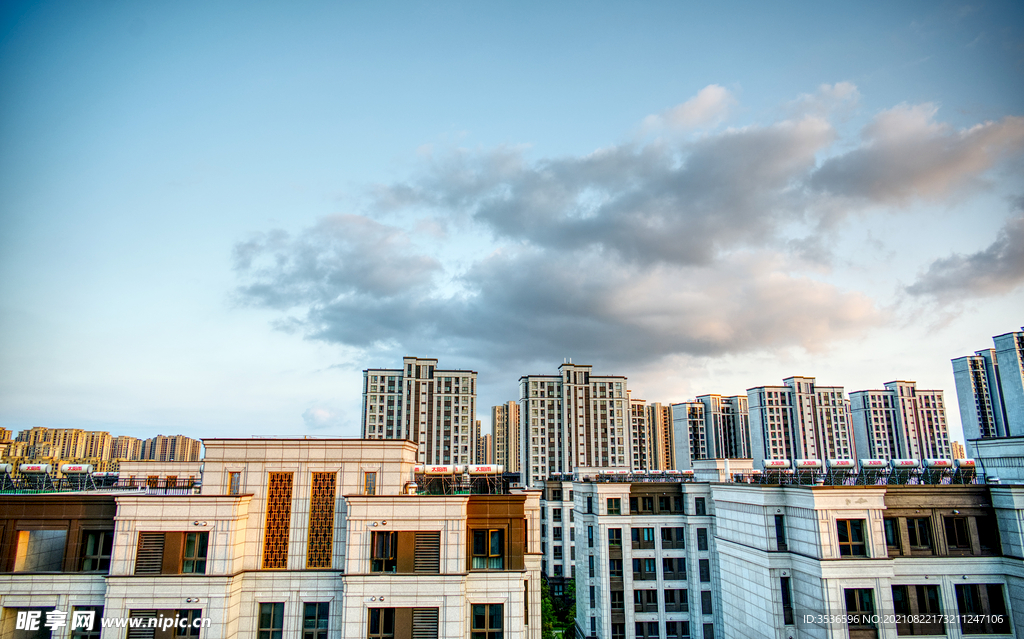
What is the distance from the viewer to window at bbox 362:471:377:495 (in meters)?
28.0

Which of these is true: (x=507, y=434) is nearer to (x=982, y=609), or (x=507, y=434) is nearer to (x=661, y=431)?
(x=661, y=431)

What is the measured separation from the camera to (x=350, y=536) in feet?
84.7

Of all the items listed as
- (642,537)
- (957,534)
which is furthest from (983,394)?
(957,534)

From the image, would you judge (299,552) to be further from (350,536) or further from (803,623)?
(803,623)

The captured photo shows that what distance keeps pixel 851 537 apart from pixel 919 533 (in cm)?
467

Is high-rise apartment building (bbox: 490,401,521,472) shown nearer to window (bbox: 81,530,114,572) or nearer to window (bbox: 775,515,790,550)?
window (bbox: 775,515,790,550)

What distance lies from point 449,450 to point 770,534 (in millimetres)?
85784

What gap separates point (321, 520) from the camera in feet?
90.5

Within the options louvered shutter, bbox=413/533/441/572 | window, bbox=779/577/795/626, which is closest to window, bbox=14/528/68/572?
louvered shutter, bbox=413/533/441/572

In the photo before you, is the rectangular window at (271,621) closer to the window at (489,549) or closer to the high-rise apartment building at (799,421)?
the window at (489,549)

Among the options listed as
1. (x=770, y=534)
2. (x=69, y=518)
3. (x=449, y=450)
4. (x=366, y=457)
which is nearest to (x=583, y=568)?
(x=770, y=534)

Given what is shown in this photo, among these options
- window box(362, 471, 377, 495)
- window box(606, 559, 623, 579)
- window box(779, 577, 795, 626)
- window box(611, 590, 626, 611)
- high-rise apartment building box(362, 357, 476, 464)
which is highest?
high-rise apartment building box(362, 357, 476, 464)

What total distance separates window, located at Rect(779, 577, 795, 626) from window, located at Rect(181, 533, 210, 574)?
32600mm

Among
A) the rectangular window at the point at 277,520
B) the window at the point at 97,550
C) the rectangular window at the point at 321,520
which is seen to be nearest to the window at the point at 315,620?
the rectangular window at the point at 321,520
